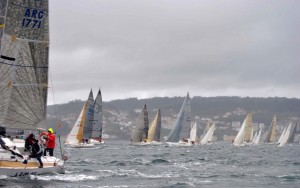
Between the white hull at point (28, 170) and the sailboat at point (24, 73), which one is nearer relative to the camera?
the white hull at point (28, 170)

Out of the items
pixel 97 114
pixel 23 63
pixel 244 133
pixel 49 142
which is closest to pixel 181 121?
pixel 244 133

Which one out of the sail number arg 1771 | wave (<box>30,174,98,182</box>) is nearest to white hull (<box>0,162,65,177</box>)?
wave (<box>30,174,98,182</box>)

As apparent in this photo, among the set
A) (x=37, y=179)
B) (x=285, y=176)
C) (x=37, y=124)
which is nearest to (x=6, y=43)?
(x=37, y=124)

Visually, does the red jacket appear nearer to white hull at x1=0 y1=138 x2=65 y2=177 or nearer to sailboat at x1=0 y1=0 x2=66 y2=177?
sailboat at x1=0 y1=0 x2=66 y2=177

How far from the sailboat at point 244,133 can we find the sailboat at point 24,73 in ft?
286

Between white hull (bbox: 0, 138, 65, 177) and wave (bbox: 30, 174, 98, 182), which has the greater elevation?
white hull (bbox: 0, 138, 65, 177)

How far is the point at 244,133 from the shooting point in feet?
371

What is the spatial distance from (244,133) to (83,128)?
153 ft

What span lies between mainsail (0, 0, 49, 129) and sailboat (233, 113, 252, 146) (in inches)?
3468

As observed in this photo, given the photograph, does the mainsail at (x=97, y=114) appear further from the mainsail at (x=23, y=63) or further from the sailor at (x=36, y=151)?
the sailor at (x=36, y=151)

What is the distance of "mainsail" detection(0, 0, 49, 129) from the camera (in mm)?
24891

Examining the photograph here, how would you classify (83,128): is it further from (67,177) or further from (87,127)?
(67,177)

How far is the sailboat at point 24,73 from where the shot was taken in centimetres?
2473

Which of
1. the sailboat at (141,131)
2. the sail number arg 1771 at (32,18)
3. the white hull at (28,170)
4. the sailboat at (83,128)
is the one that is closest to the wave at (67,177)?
the white hull at (28,170)
